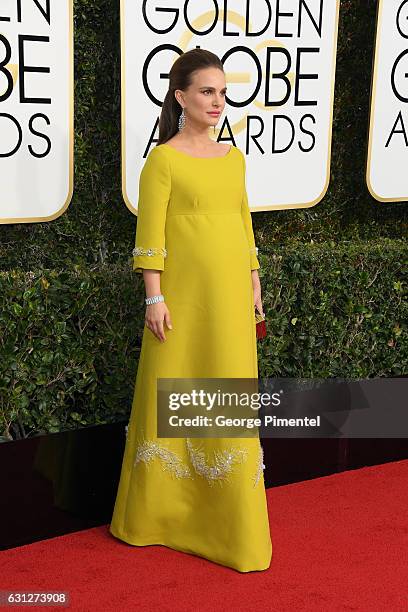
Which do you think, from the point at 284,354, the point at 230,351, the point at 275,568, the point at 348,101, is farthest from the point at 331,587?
the point at 348,101

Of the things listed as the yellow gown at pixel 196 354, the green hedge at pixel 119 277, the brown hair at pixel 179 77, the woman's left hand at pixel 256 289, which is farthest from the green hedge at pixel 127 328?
the brown hair at pixel 179 77

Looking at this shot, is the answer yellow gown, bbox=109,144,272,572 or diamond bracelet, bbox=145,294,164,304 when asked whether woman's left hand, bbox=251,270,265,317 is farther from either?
diamond bracelet, bbox=145,294,164,304

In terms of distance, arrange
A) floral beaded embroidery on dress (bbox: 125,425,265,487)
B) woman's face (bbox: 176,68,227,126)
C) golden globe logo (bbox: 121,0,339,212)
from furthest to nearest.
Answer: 1. golden globe logo (bbox: 121,0,339,212)
2. floral beaded embroidery on dress (bbox: 125,425,265,487)
3. woman's face (bbox: 176,68,227,126)

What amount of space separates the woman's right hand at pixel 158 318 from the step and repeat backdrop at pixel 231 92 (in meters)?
0.94

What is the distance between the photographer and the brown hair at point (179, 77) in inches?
158

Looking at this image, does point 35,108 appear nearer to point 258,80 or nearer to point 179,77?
point 179,77

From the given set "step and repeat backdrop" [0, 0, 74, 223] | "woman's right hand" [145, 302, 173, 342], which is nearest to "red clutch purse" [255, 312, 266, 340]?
"woman's right hand" [145, 302, 173, 342]

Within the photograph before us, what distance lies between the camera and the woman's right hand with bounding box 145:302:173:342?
4.09 metres

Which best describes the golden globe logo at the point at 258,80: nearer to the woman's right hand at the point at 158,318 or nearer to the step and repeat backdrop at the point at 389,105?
the step and repeat backdrop at the point at 389,105

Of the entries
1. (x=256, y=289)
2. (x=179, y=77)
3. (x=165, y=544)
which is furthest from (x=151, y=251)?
(x=165, y=544)

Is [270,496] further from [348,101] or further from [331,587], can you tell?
[348,101]

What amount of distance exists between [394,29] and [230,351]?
2.72 meters

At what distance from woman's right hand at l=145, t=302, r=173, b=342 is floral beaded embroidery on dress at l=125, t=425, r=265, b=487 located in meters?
0.52

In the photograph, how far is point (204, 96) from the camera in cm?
401
